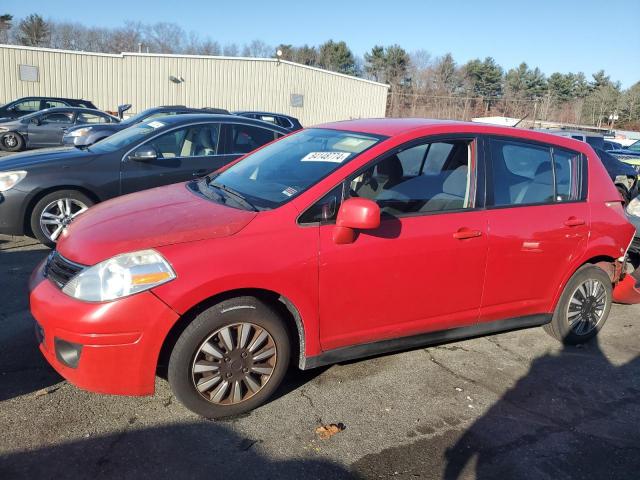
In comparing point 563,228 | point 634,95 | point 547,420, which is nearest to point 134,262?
point 547,420

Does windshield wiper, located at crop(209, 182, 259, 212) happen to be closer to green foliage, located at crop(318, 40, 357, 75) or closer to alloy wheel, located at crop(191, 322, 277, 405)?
alloy wheel, located at crop(191, 322, 277, 405)

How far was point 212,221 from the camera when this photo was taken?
10.1ft

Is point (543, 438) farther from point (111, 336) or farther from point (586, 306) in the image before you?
point (111, 336)

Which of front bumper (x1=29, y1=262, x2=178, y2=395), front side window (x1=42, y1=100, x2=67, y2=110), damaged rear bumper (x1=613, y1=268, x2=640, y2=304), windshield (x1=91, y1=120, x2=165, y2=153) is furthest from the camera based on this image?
front side window (x1=42, y1=100, x2=67, y2=110)

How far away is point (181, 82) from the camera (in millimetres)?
31562

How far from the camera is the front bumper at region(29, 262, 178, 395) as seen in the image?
2.71 meters

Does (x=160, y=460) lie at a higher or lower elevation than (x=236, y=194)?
lower

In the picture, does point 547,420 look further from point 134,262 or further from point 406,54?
point 406,54

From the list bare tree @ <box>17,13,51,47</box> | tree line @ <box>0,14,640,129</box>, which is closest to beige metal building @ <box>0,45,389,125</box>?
tree line @ <box>0,14,640,129</box>

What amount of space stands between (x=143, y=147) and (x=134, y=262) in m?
4.00

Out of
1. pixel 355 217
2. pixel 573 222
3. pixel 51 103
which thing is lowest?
pixel 573 222

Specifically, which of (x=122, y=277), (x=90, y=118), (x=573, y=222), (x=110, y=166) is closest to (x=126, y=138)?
(x=110, y=166)

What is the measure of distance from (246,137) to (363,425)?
4.84 metres

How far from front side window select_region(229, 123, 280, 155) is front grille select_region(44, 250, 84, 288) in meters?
4.01
